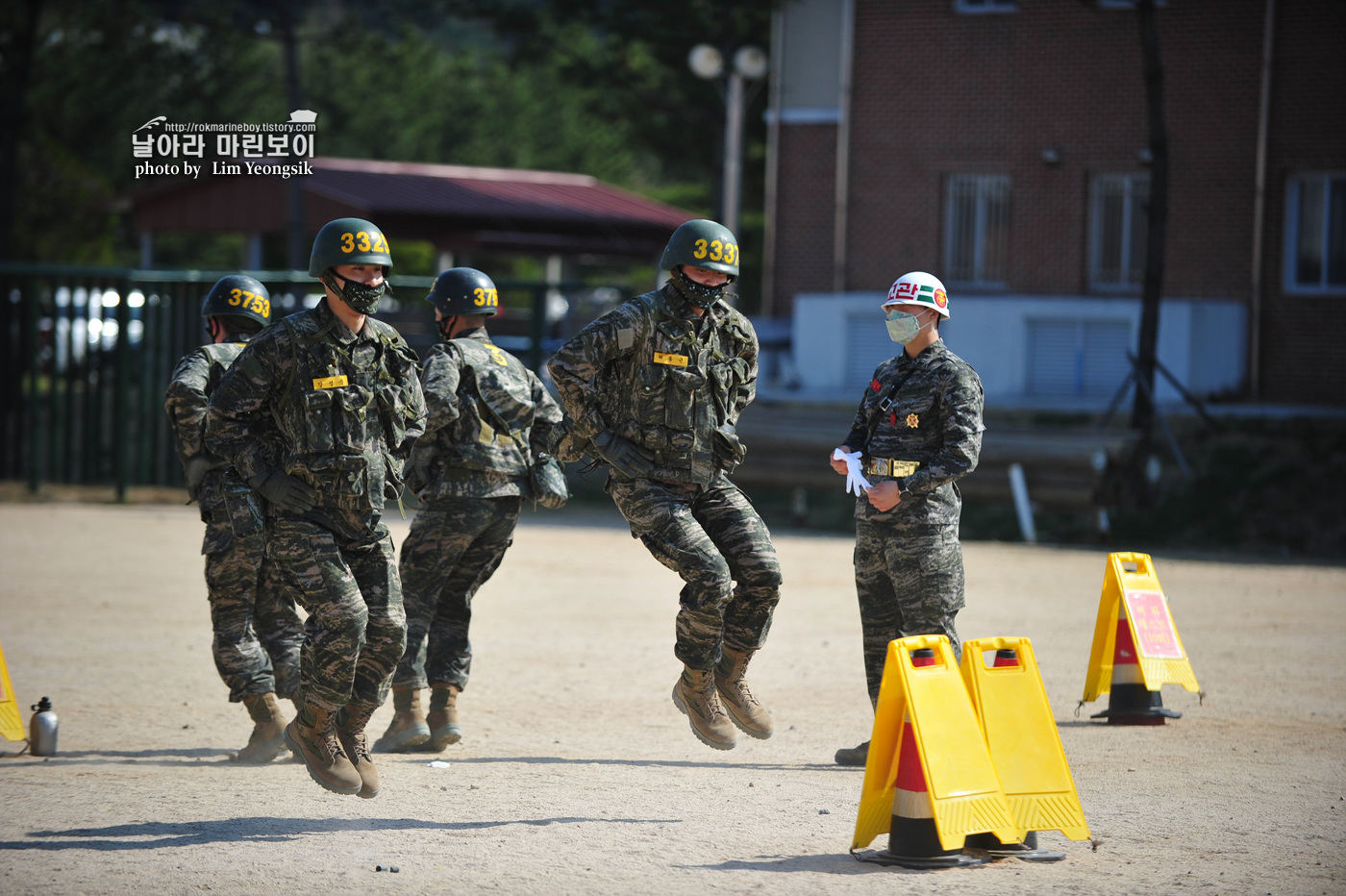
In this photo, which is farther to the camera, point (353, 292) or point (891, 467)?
point (891, 467)

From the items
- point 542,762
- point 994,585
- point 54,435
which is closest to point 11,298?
point 54,435

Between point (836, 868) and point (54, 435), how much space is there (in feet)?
51.3

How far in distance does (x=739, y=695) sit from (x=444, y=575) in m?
1.69

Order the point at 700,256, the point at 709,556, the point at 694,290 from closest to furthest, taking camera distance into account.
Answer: the point at 709,556 → the point at 700,256 → the point at 694,290

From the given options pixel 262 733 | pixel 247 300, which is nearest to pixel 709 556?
pixel 262 733

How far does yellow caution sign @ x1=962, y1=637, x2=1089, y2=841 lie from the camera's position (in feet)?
17.6

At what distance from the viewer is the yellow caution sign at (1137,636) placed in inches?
313

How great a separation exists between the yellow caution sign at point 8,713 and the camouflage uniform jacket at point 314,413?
1.83 meters

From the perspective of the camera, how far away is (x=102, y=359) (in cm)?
1811

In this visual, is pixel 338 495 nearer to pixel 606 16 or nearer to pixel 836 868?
pixel 836 868

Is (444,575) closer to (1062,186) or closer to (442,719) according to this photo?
(442,719)

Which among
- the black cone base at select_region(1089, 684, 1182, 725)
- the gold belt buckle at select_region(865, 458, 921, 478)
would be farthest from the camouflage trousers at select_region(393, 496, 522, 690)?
the black cone base at select_region(1089, 684, 1182, 725)

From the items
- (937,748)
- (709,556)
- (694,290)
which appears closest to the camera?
(937,748)

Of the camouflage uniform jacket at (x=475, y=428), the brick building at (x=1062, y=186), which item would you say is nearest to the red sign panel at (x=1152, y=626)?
the camouflage uniform jacket at (x=475, y=428)
